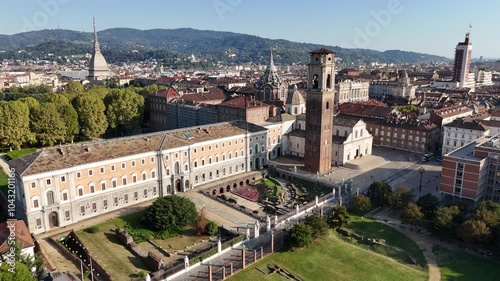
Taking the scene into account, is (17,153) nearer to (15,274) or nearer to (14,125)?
(14,125)

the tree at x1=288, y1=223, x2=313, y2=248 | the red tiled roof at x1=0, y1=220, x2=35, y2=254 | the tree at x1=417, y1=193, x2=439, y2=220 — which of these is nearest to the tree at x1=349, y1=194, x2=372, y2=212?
the tree at x1=417, y1=193, x2=439, y2=220

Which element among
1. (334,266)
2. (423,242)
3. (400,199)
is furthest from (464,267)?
(334,266)

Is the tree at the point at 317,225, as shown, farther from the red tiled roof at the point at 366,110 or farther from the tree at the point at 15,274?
the red tiled roof at the point at 366,110

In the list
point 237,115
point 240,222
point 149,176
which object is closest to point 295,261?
point 240,222

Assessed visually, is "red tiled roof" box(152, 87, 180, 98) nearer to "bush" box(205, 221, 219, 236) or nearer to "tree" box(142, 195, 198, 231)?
"tree" box(142, 195, 198, 231)

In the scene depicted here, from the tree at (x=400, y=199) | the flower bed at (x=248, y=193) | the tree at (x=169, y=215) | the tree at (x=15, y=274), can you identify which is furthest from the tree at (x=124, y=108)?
the tree at (x=15, y=274)
